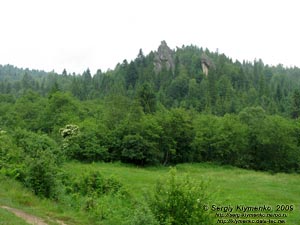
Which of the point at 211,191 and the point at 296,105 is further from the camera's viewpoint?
the point at 296,105

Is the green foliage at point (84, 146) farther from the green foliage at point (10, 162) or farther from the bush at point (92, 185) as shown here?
the bush at point (92, 185)

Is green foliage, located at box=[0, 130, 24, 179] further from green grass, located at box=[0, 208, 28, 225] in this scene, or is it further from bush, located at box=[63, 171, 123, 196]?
green grass, located at box=[0, 208, 28, 225]

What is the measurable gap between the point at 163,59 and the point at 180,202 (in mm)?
140582

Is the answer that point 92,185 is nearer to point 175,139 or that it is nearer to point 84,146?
point 84,146

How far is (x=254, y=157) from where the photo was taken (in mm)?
63656

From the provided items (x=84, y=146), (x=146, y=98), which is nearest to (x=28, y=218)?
(x=84, y=146)

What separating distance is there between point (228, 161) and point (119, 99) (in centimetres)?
2267

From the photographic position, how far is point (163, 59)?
154875 millimetres

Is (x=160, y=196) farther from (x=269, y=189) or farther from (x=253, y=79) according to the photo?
(x=253, y=79)

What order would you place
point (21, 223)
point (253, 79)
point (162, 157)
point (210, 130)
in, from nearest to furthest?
point (21, 223) → point (162, 157) → point (210, 130) → point (253, 79)

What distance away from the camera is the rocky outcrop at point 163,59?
497ft

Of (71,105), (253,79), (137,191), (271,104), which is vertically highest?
(253,79)

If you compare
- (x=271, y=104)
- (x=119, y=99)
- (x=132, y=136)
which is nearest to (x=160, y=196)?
(x=132, y=136)

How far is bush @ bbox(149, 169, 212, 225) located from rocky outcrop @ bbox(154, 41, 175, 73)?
132642 millimetres
